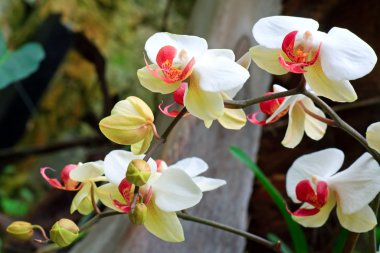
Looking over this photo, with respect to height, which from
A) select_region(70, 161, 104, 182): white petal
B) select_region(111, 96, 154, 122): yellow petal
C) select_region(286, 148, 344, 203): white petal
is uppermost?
select_region(111, 96, 154, 122): yellow petal

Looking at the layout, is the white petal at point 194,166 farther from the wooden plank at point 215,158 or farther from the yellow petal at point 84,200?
the wooden plank at point 215,158

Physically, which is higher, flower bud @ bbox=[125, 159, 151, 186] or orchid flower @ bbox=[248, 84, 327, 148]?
flower bud @ bbox=[125, 159, 151, 186]

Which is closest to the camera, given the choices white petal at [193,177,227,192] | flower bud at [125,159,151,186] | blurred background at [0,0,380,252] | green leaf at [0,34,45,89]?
flower bud at [125,159,151,186]

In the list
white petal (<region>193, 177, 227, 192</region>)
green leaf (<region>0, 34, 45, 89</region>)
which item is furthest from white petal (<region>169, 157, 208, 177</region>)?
green leaf (<region>0, 34, 45, 89</region>)

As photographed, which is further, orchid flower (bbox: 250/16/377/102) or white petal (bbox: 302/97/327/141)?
white petal (bbox: 302/97/327/141)

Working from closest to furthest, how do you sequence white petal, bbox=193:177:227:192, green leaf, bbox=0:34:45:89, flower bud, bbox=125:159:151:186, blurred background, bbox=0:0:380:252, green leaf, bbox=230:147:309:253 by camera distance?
1. flower bud, bbox=125:159:151:186
2. white petal, bbox=193:177:227:192
3. green leaf, bbox=230:147:309:253
4. blurred background, bbox=0:0:380:252
5. green leaf, bbox=0:34:45:89

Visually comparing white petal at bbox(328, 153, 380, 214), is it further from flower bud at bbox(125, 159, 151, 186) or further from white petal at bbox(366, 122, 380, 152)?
flower bud at bbox(125, 159, 151, 186)

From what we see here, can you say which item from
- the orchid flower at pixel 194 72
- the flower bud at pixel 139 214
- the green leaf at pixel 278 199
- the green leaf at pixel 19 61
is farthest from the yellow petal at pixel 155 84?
the green leaf at pixel 19 61
